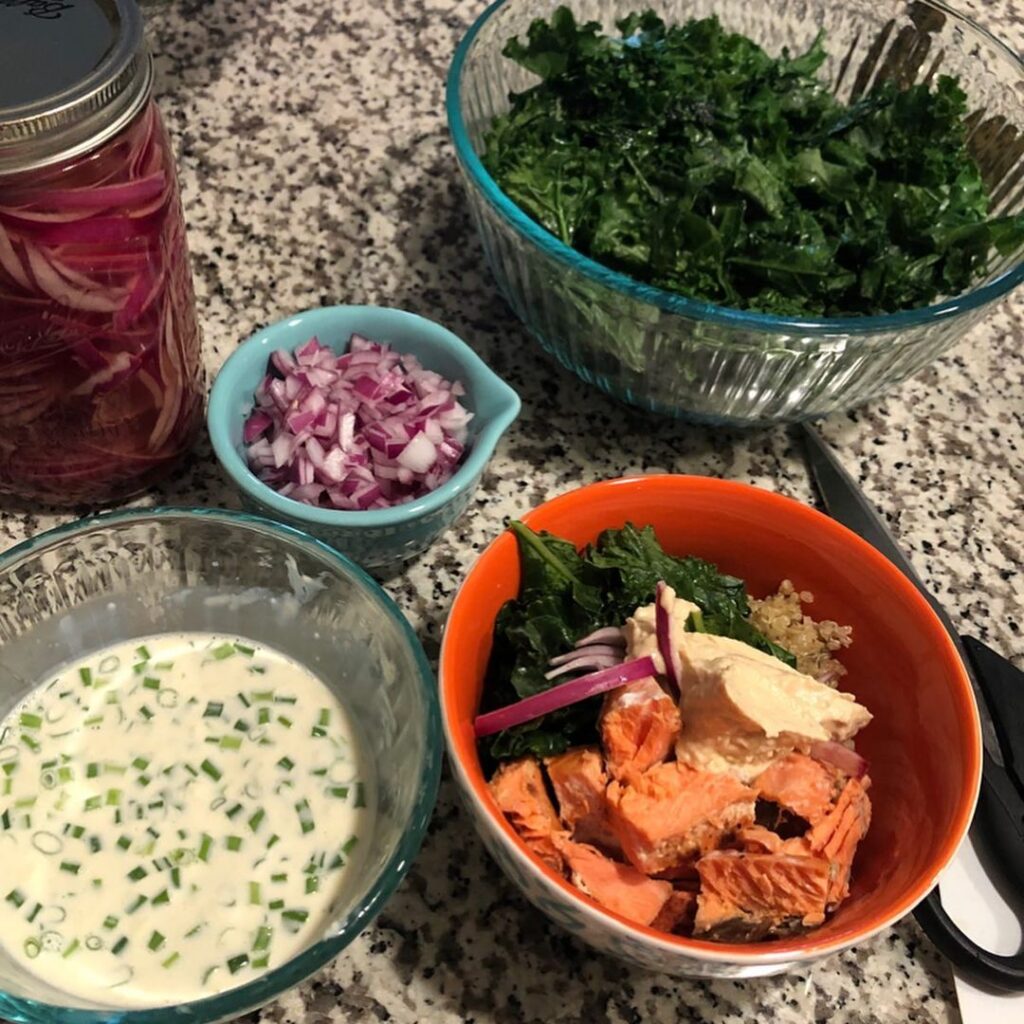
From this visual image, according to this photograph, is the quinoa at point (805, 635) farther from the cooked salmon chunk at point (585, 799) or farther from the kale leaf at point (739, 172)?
the kale leaf at point (739, 172)

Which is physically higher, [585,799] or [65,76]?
[65,76]

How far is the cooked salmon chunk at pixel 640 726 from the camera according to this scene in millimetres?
806

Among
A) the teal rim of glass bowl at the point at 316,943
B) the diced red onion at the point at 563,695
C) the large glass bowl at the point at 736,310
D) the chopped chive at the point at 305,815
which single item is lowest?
the chopped chive at the point at 305,815

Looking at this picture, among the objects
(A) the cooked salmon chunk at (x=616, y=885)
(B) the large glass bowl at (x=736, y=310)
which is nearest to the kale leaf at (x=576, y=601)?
(A) the cooked salmon chunk at (x=616, y=885)

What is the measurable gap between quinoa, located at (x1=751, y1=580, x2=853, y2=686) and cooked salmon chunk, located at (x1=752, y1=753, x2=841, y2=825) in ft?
0.45

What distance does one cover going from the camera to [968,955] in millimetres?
833

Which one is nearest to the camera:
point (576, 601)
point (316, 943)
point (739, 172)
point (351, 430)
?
point (316, 943)

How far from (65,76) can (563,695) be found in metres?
0.59

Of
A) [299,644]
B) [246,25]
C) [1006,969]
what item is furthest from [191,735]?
[246,25]

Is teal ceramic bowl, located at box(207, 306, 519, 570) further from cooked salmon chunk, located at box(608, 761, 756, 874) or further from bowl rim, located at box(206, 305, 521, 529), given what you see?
cooked salmon chunk, located at box(608, 761, 756, 874)

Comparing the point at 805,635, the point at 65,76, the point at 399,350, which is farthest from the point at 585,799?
the point at 65,76

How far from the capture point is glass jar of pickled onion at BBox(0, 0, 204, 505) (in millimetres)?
750

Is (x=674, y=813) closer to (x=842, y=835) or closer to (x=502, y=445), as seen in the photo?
(x=842, y=835)

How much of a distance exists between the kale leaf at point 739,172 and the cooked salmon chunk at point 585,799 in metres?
0.51
